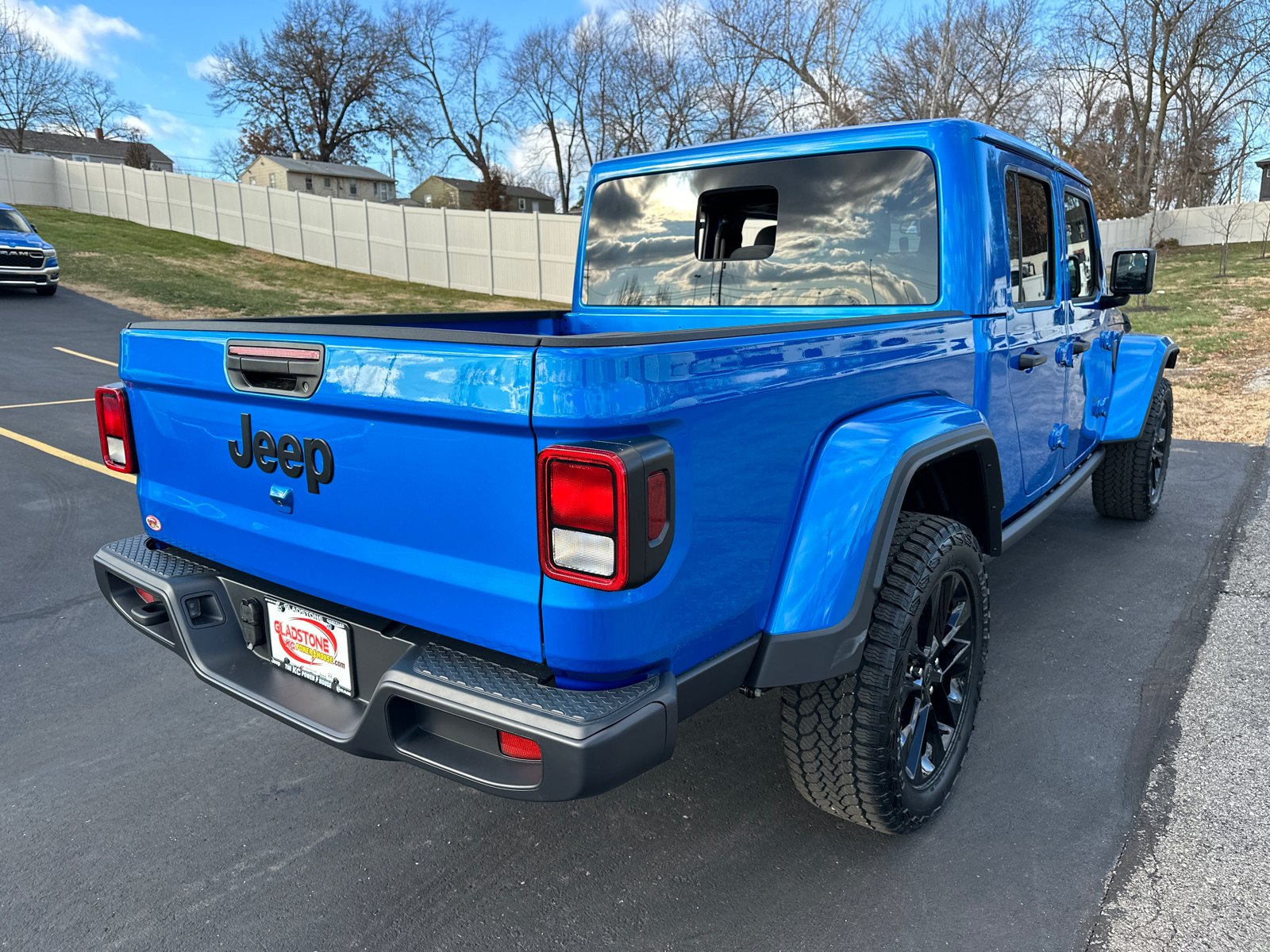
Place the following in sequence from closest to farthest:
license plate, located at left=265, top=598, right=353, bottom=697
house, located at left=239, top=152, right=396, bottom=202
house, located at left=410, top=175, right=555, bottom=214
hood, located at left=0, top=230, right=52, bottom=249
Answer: license plate, located at left=265, top=598, right=353, bottom=697 → hood, located at left=0, top=230, right=52, bottom=249 → house, located at left=239, top=152, right=396, bottom=202 → house, located at left=410, top=175, right=555, bottom=214

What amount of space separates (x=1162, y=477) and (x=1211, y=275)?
27634mm

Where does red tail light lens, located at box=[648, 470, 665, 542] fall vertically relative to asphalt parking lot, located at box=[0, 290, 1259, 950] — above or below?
above

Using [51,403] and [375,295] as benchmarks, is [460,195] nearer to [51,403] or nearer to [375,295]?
[375,295]

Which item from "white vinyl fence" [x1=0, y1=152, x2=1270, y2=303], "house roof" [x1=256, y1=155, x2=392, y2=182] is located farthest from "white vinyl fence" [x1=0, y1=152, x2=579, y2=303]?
"house roof" [x1=256, y1=155, x2=392, y2=182]

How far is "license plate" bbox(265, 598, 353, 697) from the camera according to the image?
2.14 metres

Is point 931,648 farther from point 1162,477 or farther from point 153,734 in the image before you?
point 1162,477

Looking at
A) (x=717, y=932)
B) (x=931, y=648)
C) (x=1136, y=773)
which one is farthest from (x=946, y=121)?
(x=717, y=932)

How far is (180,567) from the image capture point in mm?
2514

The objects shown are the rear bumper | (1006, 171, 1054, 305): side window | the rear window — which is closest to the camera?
the rear window

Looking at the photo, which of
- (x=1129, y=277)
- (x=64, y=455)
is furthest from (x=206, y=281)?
(x=1129, y=277)

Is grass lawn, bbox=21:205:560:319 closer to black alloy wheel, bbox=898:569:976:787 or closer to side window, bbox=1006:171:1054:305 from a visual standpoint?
side window, bbox=1006:171:1054:305

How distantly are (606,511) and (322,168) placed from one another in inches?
2260

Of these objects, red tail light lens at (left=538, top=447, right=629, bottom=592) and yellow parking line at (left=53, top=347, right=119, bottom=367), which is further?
yellow parking line at (left=53, top=347, right=119, bottom=367)

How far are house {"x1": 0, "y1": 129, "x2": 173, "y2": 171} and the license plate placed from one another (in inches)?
2821
